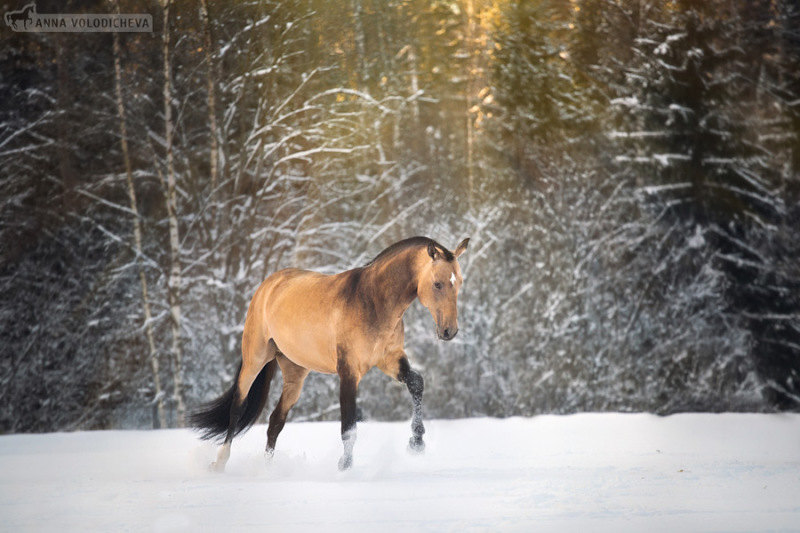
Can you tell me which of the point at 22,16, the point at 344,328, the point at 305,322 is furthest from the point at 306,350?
the point at 22,16

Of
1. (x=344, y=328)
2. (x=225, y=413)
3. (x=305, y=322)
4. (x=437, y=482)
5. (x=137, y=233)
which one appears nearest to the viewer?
(x=437, y=482)

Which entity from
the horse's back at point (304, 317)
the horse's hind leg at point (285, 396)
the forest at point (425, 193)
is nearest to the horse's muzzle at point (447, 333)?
the horse's back at point (304, 317)

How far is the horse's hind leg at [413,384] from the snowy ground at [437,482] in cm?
18

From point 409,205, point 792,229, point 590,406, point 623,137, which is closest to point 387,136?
point 409,205

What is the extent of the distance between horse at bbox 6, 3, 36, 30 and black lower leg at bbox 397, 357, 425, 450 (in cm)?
714

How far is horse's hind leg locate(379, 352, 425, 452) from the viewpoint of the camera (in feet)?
16.2

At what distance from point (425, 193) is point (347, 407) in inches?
220

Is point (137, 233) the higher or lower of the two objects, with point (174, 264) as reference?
higher

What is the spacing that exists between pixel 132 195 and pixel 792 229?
812 cm

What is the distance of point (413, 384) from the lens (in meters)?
4.94

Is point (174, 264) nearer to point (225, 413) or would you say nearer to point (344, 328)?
point (225, 413)

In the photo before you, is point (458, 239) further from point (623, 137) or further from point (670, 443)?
point (670, 443)

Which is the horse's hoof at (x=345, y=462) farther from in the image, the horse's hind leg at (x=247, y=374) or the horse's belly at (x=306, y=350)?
the horse's hind leg at (x=247, y=374)

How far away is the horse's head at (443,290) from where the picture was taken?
442 cm
